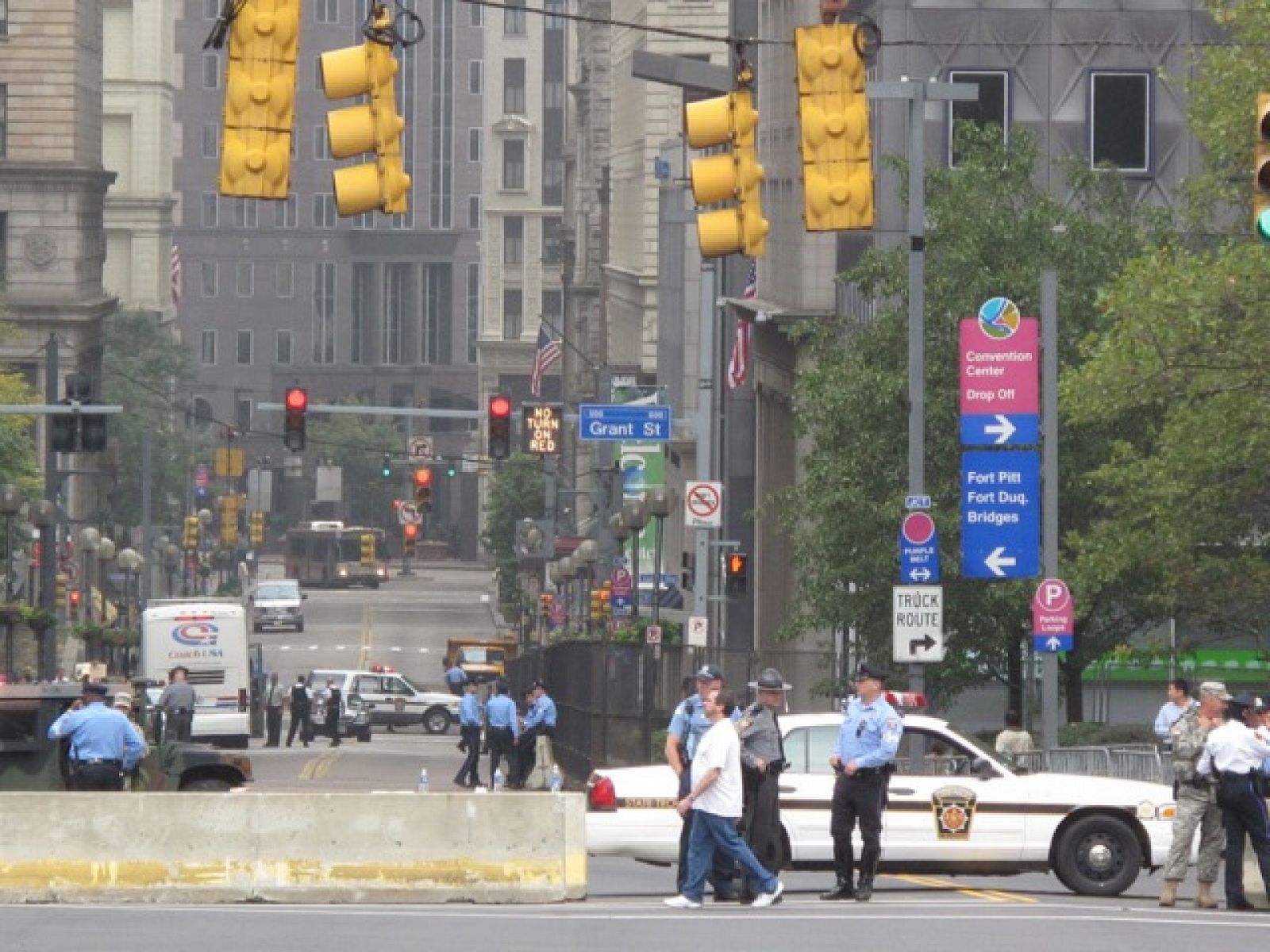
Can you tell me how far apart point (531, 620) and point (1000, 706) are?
171 feet

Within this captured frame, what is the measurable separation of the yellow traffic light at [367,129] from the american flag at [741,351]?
43.7m

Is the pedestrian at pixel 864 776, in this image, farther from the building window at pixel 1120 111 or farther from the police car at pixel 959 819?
the building window at pixel 1120 111

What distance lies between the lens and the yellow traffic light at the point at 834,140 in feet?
66.0

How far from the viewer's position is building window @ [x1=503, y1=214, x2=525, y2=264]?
180 m

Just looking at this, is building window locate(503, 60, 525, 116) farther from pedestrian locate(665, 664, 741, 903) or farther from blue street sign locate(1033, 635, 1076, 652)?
pedestrian locate(665, 664, 741, 903)

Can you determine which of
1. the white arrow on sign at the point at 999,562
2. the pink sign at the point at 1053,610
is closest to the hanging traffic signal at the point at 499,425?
the white arrow on sign at the point at 999,562

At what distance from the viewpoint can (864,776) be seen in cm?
2277

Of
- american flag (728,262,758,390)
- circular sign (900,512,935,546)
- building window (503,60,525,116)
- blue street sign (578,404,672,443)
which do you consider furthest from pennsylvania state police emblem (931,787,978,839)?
building window (503,60,525,116)

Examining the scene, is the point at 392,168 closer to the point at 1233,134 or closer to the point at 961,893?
the point at 961,893

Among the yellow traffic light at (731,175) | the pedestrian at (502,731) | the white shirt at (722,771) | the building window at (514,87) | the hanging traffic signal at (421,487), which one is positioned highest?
the building window at (514,87)

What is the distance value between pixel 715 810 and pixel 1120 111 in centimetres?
3293

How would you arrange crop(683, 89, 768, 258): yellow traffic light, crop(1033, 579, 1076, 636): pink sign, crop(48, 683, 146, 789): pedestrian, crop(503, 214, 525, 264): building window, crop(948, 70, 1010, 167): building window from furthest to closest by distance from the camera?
crop(503, 214, 525, 264): building window < crop(948, 70, 1010, 167): building window < crop(1033, 579, 1076, 636): pink sign < crop(48, 683, 146, 789): pedestrian < crop(683, 89, 768, 258): yellow traffic light

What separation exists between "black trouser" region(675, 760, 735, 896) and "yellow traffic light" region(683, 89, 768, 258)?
12.8 ft

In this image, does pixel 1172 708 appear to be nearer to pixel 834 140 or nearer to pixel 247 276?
pixel 834 140
